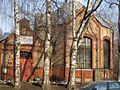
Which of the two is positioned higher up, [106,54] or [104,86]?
[106,54]

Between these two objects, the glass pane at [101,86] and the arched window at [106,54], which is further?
the arched window at [106,54]

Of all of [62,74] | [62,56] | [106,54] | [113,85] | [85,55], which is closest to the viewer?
[113,85]

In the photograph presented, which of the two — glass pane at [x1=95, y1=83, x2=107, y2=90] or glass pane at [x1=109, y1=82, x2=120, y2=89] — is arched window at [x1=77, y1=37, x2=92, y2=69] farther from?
glass pane at [x1=95, y1=83, x2=107, y2=90]

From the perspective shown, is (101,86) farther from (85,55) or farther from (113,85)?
(85,55)

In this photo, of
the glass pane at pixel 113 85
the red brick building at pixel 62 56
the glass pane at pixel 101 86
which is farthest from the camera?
the red brick building at pixel 62 56

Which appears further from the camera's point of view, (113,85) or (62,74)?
(62,74)

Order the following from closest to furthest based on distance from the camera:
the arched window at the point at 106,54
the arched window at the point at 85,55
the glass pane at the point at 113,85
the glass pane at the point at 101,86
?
the glass pane at the point at 101,86
the glass pane at the point at 113,85
the arched window at the point at 85,55
the arched window at the point at 106,54

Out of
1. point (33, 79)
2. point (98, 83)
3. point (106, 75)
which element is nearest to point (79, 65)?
point (106, 75)

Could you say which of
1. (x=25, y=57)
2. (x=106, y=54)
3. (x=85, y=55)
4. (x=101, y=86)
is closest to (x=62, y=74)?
(x=85, y=55)

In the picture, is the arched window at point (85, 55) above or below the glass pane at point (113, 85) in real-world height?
above

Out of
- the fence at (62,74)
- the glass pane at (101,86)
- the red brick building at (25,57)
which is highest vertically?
the red brick building at (25,57)

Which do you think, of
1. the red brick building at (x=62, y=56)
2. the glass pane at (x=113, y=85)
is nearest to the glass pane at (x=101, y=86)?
the glass pane at (x=113, y=85)

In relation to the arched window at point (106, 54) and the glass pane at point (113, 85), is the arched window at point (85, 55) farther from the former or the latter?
the glass pane at point (113, 85)

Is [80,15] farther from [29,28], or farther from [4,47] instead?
[4,47]
